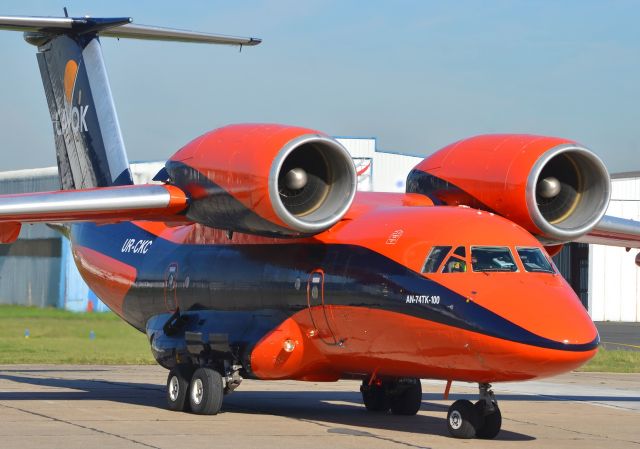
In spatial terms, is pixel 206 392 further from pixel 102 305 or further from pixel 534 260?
pixel 102 305

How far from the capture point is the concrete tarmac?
12.9 m

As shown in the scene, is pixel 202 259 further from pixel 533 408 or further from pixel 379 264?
pixel 533 408

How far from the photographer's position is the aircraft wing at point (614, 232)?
1705 centimetres

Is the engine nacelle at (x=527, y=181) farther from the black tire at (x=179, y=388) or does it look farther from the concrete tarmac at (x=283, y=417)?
the black tire at (x=179, y=388)

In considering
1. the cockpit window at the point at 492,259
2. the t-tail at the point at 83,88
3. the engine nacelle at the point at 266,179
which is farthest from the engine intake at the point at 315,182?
the t-tail at the point at 83,88

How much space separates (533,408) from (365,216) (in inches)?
194

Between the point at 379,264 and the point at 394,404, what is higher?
the point at 379,264

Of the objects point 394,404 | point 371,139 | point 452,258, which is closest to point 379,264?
point 452,258

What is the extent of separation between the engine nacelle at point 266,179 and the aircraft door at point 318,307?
0.65 meters

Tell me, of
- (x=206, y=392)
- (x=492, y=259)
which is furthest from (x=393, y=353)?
(x=206, y=392)

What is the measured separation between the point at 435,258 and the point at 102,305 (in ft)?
88.6

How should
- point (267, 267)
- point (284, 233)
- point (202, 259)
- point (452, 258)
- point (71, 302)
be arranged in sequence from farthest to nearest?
point (71, 302) → point (202, 259) → point (267, 267) → point (284, 233) → point (452, 258)

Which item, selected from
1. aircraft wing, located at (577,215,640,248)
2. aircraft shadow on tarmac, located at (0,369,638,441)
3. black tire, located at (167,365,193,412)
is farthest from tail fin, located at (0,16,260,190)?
aircraft wing, located at (577,215,640,248)

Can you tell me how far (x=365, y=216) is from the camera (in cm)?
1489
